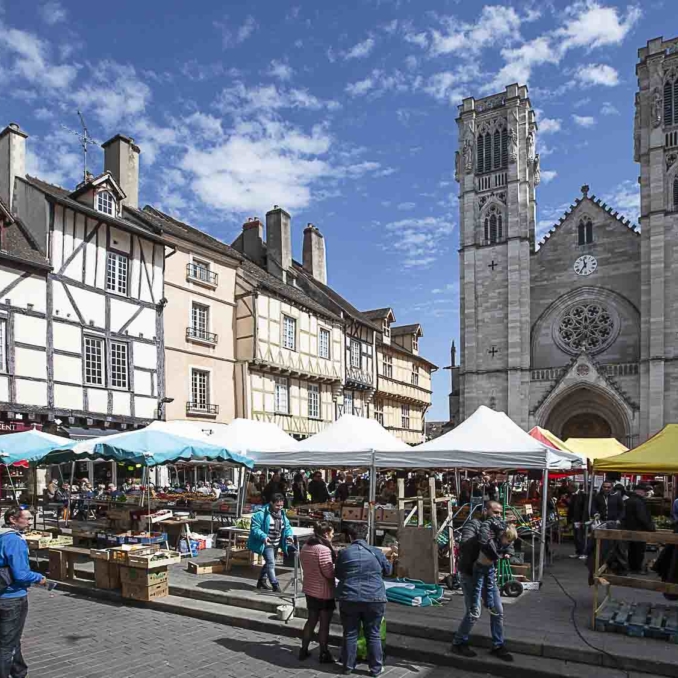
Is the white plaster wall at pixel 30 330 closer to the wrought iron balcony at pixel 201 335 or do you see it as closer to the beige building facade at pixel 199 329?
the beige building facade at pixel 199 329

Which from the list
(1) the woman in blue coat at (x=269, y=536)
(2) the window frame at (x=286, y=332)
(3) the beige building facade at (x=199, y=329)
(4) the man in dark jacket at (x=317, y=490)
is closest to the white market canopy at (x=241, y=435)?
(4) the man in dark jacket at (x=317, y=490)

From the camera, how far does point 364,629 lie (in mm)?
6133

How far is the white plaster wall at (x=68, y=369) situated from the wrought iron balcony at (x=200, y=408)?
4463mm

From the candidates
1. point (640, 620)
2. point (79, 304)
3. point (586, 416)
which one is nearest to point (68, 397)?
point (79, 304)

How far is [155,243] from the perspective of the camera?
70.2 ft

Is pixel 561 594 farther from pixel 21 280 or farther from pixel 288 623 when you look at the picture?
pixel 21 280

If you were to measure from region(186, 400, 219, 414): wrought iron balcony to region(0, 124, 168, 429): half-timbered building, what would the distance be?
1479 mm

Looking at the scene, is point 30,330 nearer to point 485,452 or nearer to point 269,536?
point 269,536

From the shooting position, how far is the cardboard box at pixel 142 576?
8.83 m

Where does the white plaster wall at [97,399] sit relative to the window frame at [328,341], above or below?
below

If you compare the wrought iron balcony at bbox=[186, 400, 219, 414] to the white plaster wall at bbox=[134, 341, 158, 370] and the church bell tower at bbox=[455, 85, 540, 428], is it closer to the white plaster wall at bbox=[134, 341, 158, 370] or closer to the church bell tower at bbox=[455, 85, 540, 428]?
the white plaster wall at bbox=[134, 341, 158, 370]

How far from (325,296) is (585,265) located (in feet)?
51.3

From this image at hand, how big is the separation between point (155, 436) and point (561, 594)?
7248mm

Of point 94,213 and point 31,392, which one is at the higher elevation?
point 94,213
